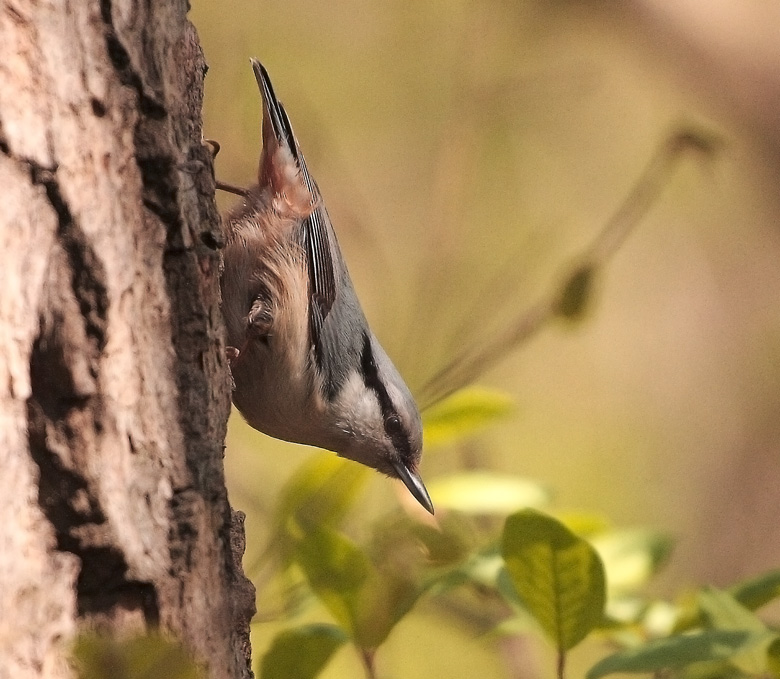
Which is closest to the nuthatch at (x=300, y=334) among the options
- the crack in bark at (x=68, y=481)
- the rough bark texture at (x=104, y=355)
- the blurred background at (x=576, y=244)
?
the rough bark texture at (x=104, y=355)

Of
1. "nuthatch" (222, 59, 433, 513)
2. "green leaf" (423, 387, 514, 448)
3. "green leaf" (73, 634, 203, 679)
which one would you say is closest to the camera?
"green leaf" (73, 634, 203, 679)

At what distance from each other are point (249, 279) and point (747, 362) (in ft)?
15.4

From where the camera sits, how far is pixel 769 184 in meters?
3.49

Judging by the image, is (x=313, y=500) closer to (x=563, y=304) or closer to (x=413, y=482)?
(x=563, y=304)

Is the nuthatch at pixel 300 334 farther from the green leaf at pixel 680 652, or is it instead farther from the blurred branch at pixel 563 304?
the green leaf at pixel 680 652

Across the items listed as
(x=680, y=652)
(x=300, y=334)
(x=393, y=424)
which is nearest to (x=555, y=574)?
(x=680, y=652)

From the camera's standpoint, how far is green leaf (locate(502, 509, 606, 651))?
1.26m

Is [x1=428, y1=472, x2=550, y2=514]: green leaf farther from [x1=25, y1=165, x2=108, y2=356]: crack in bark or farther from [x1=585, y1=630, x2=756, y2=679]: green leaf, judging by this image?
[x1=25, y1=165, x2=108, y2=356]: crack in bark

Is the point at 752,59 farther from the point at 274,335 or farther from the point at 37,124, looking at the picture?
the point at 37,124

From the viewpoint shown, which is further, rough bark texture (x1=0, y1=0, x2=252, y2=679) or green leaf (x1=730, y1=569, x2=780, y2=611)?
green leaf (x1=730, y1=569, x2=780, y2=611)

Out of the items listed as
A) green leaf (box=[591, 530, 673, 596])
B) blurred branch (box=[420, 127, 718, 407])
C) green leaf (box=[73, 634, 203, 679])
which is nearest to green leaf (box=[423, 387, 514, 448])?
blurred branch (box=[420, 127, 718, 407])

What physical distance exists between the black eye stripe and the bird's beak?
4 centimetres

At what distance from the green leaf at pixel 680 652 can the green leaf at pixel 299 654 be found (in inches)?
15.6

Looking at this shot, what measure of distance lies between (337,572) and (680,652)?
499mm
